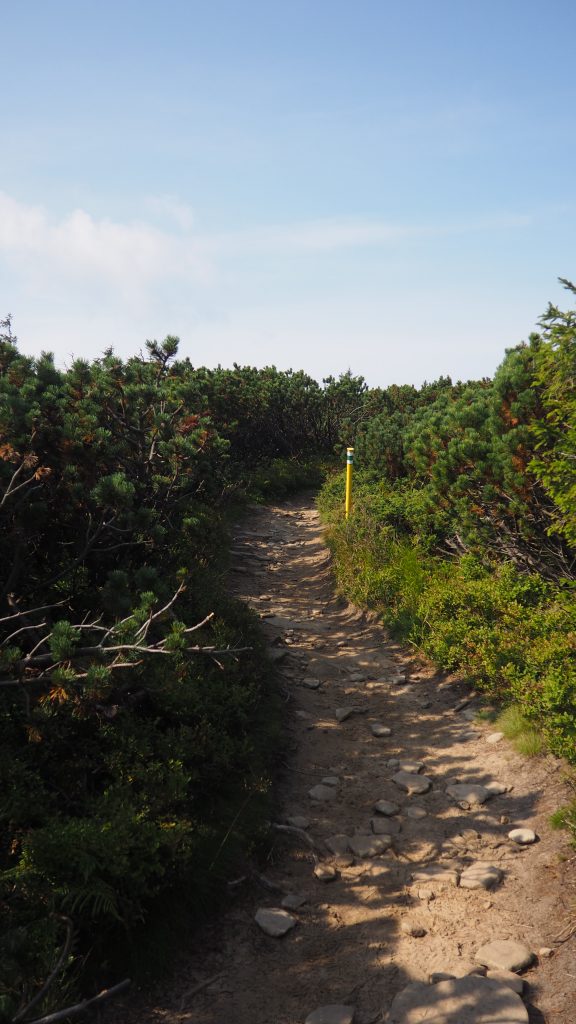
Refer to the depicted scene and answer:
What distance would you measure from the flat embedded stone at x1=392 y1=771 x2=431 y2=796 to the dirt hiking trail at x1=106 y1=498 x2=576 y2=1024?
2cm

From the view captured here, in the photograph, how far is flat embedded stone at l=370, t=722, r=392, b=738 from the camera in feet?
22.1

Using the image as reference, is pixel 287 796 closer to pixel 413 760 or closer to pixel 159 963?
pixel 413 760

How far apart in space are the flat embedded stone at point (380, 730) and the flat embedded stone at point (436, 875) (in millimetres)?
1931

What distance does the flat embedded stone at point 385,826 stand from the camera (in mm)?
5219

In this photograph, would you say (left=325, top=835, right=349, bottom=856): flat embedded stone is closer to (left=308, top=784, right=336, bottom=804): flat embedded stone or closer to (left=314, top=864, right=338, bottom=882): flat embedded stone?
(left=314, top=864, right=338, bottom=882): flat embedded stone

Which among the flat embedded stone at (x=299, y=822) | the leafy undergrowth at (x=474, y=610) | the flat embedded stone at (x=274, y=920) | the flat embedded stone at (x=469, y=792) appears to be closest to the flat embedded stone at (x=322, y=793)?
the flat embedded stone at (x=299, y=822)

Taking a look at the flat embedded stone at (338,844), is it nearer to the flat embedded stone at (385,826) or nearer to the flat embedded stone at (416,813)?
the flat embedded stone at (385,826)

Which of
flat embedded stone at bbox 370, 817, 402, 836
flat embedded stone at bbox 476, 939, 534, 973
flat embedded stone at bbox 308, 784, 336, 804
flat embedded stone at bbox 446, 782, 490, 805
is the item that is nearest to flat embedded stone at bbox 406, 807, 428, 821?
flat embedded stone at bbox 370, 817, 402, 836

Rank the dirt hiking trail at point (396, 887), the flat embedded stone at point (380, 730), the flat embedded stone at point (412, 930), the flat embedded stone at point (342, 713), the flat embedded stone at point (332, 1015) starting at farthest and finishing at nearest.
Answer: the flat embedded stone at point (342, 713) < the flat embedded stone at point (380, 730) < the flat embedded stone at point (412, 930) < the dirt hiking trail at point (396, 887) < the flat embedded stone at point (332, 1015)

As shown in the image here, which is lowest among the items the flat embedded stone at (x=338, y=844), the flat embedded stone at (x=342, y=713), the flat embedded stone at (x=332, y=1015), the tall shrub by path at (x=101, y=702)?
the flat embedded stone at (x=332, y=1015)

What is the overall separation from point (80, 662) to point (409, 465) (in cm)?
987

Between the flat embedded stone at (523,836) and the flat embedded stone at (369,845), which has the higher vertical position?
the flat embedded stone at (523,836)

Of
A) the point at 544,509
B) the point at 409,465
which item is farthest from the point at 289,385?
the point at 544,509

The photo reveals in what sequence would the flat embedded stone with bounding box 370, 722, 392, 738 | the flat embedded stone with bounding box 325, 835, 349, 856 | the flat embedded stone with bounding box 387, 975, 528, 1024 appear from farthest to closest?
the flat embedded stone with bounding box 370, 722, 392, 738 → the flat embedded stone with bounding box 325, 835, 349, 856 → the flat embedded stone with bounding box 387, 975, 528, 1024
